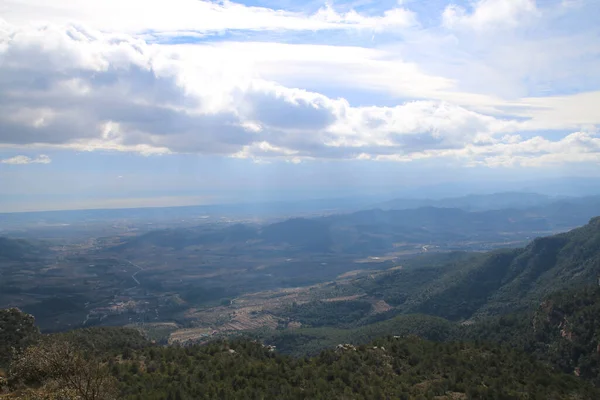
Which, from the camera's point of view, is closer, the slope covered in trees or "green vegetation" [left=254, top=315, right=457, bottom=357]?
the slope covered in trees

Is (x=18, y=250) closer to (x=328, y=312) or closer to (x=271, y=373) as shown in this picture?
(x=328, y=312)

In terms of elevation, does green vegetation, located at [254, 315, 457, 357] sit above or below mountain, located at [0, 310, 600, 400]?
below

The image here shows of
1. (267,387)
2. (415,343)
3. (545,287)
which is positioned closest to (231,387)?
(267,387)

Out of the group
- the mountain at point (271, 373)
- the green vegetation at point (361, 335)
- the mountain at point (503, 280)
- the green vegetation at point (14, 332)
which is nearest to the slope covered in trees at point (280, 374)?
the mountain at point (271, 373)

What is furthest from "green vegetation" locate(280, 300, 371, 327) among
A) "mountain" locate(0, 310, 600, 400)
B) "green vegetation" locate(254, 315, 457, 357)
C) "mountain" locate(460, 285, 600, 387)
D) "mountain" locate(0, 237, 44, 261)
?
"mountain" locate(0, 237, 44, 261)

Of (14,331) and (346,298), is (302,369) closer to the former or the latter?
(14,331)

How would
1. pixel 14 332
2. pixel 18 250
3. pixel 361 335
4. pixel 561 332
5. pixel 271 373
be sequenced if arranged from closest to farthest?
pixel 271 373, pixel 14 332, pixel 561 332, pixel 361 335, pixel 18 250

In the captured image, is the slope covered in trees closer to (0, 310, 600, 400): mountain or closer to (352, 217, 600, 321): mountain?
(0, 310, 600, 400): mountain

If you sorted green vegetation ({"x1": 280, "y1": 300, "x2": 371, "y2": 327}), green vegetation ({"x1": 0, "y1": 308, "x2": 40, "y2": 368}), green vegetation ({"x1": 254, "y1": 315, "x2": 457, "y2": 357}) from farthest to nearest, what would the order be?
green vegetation ({"x1": 280, "y1": 300, "x2": 371, "y2": 327})
green vegetation ({"x1": 254, "y1": 315, "x2": 457, "y2": 357})
green vegetation ({"x1": 0, "y1": 308, "x2": 40, "y2": 368})

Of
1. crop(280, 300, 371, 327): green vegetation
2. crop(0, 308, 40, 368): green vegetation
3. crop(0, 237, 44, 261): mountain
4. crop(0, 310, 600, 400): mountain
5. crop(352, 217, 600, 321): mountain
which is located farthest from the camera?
crop(0, 237, 44, 261): mountain

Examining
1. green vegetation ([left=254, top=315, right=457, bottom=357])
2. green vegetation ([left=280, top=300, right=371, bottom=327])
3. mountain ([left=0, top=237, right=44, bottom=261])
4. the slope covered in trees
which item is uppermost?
the slope covered in trees

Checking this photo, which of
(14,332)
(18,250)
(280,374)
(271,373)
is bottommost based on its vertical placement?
(18,250)

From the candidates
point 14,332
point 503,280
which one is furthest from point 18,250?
point 503,280
